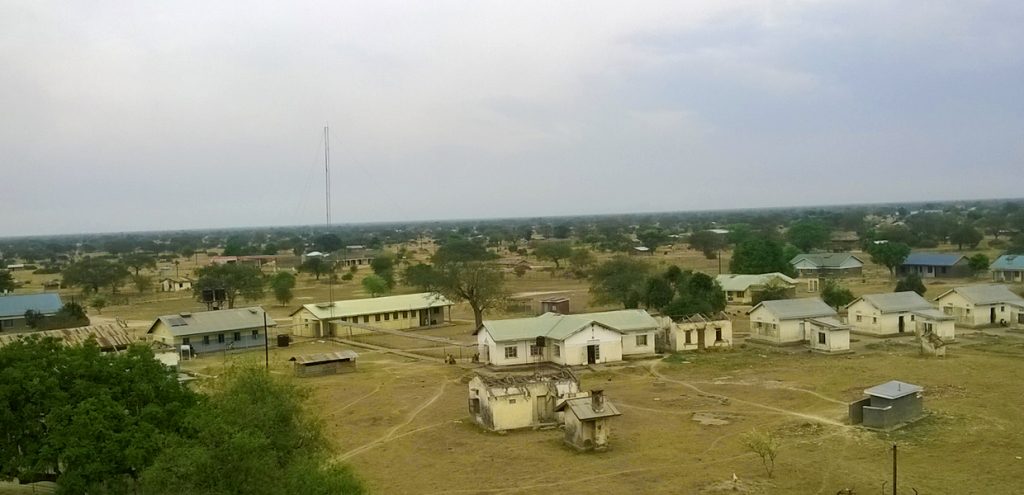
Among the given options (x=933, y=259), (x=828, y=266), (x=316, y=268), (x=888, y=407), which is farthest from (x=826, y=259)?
(x=316, y=268)

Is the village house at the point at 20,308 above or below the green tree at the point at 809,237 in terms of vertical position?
below

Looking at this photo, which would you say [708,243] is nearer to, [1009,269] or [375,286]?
[1009,269]

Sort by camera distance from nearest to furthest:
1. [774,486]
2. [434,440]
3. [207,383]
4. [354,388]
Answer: [774,486] → [207,383] → [434,440] → [354,388]

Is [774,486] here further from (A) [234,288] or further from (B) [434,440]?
(A) [234,288]

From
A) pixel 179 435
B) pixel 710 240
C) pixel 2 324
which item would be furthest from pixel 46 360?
pixel 710 240

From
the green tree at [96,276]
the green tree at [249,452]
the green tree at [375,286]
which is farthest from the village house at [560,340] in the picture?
the green tree at [96,276]

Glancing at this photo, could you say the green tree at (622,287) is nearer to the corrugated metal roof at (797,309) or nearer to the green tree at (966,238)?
the corrugated metal roof at (797,309)
